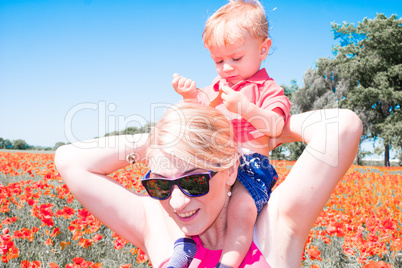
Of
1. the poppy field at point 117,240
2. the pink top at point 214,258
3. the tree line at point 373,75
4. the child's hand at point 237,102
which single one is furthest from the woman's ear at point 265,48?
the tree line at point 373,75

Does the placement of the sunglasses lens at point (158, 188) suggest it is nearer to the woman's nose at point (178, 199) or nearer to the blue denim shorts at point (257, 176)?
the woman's nose at point (178, 199)

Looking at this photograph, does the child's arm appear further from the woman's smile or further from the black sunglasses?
the woman's smile

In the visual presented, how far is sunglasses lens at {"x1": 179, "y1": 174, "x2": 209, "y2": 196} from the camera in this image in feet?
5.16

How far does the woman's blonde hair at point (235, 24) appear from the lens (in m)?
2.31

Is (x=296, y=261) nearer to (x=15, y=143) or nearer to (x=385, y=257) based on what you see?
(x=385, y=257)

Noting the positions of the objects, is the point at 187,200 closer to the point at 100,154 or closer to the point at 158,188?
the point at 158,188

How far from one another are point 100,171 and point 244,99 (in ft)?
2.72

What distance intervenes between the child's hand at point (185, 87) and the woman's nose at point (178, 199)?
0.76 m

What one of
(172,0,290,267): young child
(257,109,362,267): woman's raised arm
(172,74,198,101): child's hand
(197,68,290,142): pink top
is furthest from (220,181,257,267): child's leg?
(172,74,198,101): child's hand

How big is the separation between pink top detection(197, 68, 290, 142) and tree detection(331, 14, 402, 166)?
26239mm

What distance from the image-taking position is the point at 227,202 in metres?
1.83

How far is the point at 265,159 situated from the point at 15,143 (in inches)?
1976

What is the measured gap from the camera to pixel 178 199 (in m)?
1.59

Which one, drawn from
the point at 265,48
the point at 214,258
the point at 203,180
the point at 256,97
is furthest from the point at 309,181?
the point at 265,48
